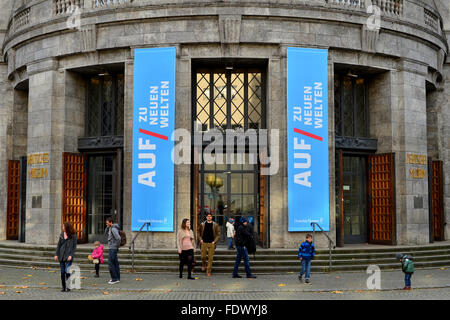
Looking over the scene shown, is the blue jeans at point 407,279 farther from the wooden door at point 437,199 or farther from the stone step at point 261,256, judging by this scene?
the wooden door at point 437,199

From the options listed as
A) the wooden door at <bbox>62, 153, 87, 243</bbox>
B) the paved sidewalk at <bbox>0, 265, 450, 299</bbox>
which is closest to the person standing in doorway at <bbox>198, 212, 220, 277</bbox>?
the paved sidewalk at <bbox>0, 265, 450, 299</bbox>

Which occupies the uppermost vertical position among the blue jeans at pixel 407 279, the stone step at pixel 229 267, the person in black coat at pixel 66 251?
the person in black coat at pixel 66 251

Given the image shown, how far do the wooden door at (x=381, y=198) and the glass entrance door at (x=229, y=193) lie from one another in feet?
15.6

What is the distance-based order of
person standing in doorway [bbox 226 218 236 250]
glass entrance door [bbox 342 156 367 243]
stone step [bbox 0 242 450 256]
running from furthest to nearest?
glass entrance door [bbox 342 156 367 243] < person standing in doorway [bbox 226 218 236 250] < stone step [bbox 0 242 450 256]

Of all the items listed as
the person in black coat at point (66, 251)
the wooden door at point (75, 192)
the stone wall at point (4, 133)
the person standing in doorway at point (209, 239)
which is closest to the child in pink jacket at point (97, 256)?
the person in black coat at point (66, 251)

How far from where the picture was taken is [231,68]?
19062 millimetres

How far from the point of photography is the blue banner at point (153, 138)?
57.8ft

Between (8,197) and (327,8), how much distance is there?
1576 centimetres

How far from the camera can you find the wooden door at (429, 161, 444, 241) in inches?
891

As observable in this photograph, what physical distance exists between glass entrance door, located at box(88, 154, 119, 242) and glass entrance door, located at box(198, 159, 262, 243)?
145 inches

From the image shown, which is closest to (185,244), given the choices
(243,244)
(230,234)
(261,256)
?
(243,244)

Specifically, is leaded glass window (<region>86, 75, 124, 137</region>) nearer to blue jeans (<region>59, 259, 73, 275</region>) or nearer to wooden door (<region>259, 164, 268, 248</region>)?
wooden door (<region>259, 164, 268, 248</region>)
